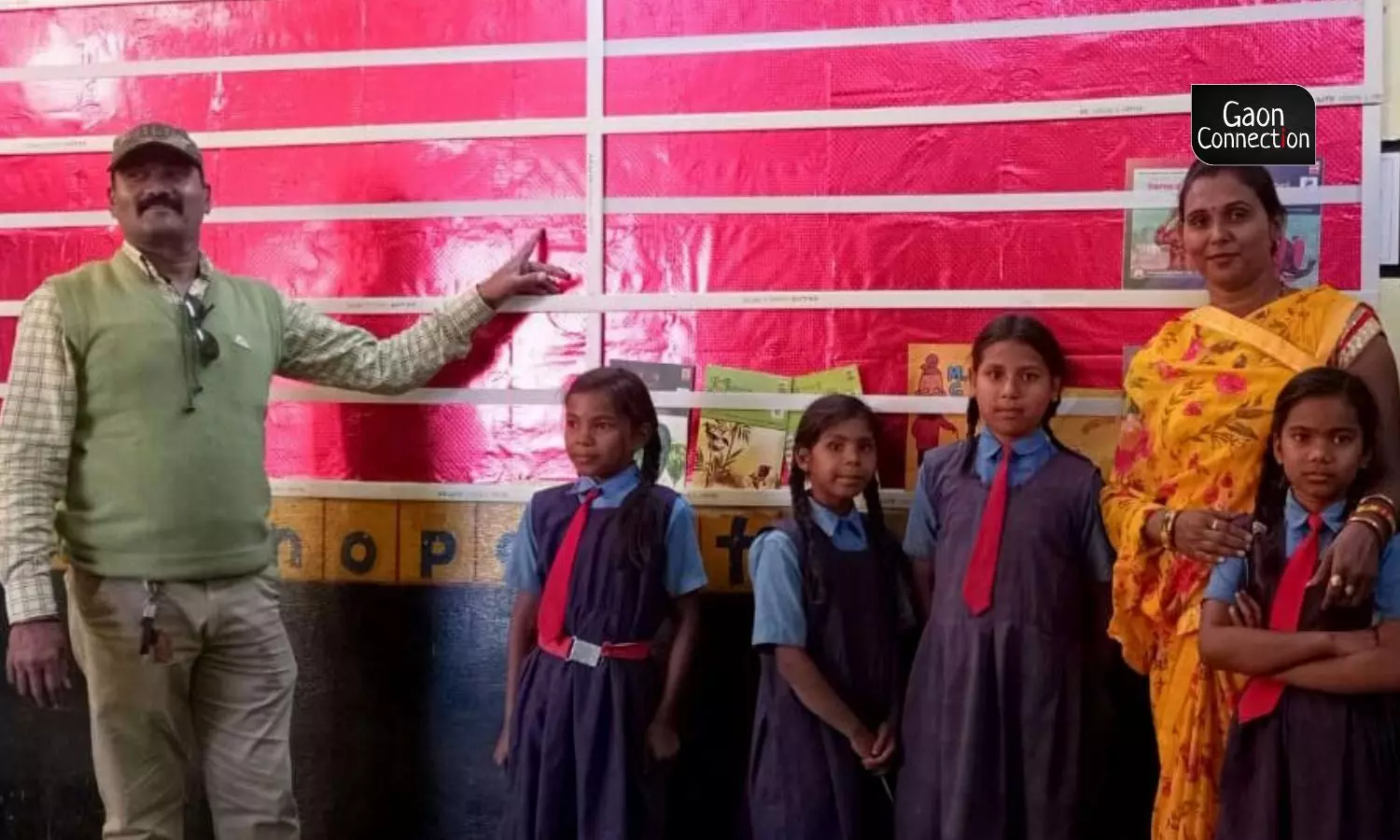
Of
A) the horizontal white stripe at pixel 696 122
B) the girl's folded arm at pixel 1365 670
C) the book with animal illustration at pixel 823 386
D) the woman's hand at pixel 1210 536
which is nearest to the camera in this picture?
the girl's folded arm at pixel 1365 670

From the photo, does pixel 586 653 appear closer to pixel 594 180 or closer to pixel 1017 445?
pixel 1017 445

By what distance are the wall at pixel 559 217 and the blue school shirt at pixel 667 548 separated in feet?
1.03

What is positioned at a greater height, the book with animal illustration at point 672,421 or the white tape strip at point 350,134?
the white tape strip at point 350,134

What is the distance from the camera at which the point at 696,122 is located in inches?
105

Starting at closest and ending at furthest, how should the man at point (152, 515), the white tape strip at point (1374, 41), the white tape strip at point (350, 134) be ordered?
A: the man at point (152, 515) < the white tape strip at point (1374, 41) < the white tape strip at point (350, 134)

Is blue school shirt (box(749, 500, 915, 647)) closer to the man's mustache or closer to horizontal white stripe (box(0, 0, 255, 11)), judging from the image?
the man's mustache

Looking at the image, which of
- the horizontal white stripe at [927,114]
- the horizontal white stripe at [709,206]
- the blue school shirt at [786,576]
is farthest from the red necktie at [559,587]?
the horizontal white stripe at [927,114]

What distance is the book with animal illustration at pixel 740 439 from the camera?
8.59 feet

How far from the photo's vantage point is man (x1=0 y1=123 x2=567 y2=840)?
2234 millimetres

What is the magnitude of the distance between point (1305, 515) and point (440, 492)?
1.91m

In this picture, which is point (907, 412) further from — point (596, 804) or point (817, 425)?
point (596, 804)

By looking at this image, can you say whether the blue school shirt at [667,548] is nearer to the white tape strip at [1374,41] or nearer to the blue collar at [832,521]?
the blue collar at [832,521]

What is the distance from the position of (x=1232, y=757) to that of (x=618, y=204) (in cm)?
177

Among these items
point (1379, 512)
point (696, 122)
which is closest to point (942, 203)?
point (696, 122)
